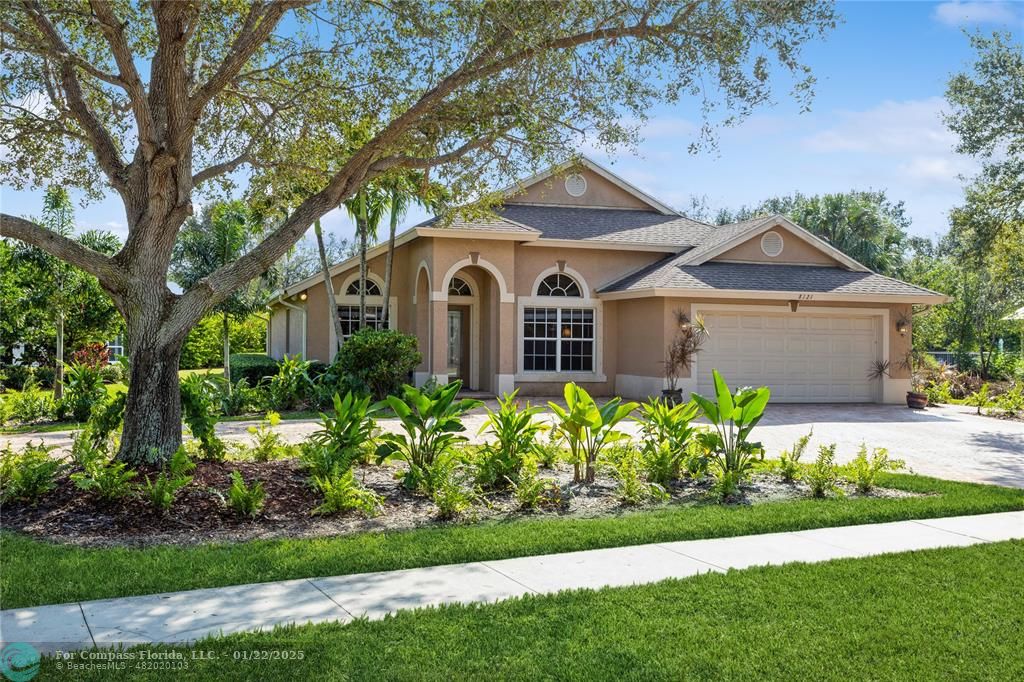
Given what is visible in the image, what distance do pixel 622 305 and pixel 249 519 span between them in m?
15.2

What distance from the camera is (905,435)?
14547 millimetres

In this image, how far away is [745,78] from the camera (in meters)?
9.14

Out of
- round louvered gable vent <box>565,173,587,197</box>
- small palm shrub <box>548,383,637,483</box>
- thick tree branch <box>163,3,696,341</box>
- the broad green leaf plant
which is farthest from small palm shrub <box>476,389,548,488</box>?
round louvered gable vent <box>565,173,587,197</box>

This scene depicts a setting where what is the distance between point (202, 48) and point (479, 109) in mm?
3890

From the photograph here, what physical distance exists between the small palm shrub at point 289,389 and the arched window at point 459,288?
574 cm

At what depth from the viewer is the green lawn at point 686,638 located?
3.96m

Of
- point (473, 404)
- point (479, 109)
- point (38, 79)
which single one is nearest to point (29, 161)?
point (38, 79)

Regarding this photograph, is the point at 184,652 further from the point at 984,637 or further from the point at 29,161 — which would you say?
the point at 29,161

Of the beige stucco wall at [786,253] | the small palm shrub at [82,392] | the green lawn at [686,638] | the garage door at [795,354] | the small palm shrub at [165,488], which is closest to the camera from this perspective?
the green lawn at [686,638]

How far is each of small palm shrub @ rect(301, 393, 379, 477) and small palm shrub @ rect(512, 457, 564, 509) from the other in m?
1.67

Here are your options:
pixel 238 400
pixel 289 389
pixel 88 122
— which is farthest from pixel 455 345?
pixel 88 122

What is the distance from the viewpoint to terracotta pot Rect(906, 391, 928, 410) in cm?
1969

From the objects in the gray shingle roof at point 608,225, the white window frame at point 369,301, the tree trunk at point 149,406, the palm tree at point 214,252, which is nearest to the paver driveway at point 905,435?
the tree trunk at point 149,406

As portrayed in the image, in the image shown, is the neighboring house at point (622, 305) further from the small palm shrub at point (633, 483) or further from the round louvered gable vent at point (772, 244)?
the small palm shrub at point (633, 483)
